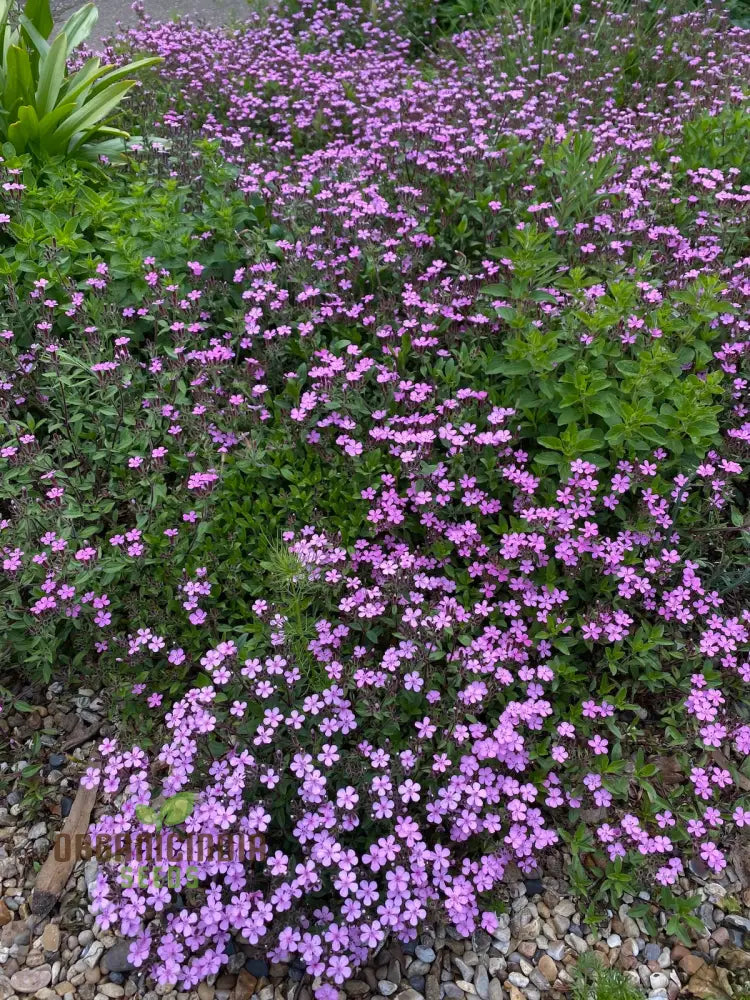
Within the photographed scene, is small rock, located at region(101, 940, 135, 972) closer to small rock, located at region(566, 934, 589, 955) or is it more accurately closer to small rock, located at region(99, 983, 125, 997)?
small rock, located at region(99, 983, 125, 997)

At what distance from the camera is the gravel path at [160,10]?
1056cm

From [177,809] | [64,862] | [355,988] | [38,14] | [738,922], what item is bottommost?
[738,922]

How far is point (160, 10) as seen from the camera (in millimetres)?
11086

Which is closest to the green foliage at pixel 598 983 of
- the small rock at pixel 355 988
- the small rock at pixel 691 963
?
the small rock at pixel 691 963

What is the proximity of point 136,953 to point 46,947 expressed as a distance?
543 millimetres

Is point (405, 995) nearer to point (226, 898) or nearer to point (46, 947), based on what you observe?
point (226, 898)

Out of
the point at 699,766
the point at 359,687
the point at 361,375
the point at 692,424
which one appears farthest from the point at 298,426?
the point at 699,766

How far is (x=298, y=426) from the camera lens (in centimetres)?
399

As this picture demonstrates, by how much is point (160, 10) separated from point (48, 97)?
7.15 m

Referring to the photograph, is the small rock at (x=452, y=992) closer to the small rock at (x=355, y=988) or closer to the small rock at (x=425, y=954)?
the small rock at (x=425, y=954)

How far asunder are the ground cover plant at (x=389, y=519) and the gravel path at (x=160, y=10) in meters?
6.81

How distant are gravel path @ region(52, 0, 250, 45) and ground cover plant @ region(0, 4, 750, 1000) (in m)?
6.81

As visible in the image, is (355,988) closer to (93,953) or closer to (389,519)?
(93,953)

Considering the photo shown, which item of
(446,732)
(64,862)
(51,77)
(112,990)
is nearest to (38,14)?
(51,77)
